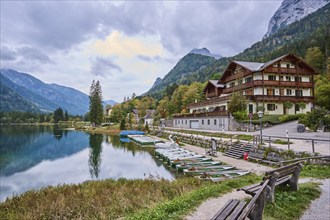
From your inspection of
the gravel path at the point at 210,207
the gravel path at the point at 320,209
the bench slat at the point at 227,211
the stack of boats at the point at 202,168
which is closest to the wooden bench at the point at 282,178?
the gravel path at the point at 320,209

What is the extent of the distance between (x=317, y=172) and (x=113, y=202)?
1027cm

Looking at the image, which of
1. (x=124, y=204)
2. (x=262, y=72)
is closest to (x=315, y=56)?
(x=262, y=72)

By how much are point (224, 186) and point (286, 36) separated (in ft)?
546

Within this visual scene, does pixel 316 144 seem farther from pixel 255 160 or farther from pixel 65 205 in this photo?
pixel 65 205

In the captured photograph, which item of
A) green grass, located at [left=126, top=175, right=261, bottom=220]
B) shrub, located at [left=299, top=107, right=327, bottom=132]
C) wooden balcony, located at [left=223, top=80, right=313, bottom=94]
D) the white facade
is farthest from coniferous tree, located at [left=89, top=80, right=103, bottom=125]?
green grass, located at [left=126, top=175, right=261, bottom=220]

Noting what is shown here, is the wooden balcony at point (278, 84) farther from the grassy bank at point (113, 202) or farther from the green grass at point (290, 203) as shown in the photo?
the green grass at point (290, 203)

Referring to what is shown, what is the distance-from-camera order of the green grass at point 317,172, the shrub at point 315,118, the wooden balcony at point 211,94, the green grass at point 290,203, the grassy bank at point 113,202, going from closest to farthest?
the green grass at point 290,203 → the grassy bank at point 113,202 → the green grass at point 317,172 → the shrub at point 315,118 → the wooden balcony at point 211,94

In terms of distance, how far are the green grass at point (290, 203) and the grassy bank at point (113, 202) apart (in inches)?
81.8

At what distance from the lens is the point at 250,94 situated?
45.3 m

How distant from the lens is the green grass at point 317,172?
1173 cm

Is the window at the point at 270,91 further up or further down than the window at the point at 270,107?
further up

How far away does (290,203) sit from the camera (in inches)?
294

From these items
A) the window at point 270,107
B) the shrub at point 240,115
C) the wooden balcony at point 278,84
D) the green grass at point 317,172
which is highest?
the wooden balcony at point 278,84

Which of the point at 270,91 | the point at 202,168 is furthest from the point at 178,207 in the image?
the point at 270,91
